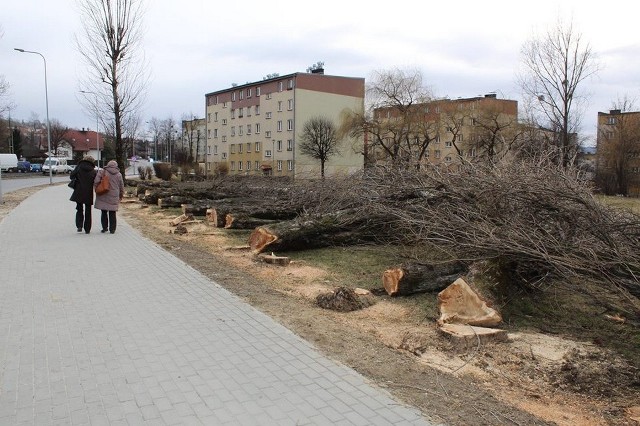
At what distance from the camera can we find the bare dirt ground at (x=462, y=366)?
3.43 m

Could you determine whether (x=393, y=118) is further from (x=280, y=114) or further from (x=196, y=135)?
(x=196, y=135)

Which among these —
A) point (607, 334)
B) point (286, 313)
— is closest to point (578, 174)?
point (607, 334)

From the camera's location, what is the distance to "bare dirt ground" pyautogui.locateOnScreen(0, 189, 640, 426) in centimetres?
343

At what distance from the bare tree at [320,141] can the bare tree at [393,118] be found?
10705 millimetres

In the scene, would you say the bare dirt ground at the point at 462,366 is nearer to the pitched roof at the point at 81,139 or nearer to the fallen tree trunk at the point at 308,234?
the fallen tree trunk at the point at 308,234

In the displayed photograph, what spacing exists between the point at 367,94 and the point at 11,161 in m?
42.8

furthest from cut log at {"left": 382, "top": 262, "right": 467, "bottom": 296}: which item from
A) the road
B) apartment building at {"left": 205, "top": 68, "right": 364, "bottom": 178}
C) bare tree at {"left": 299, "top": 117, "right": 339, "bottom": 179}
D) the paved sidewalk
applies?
bare tree at {"left": 299, "top": 117, "right": 339, "bottom": 179}

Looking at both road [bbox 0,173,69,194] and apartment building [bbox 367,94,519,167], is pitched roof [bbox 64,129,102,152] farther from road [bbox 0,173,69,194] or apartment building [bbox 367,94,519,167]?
apartment building [bbox 367,94,519,167]

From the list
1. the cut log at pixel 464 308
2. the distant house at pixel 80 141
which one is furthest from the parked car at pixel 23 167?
the cut log at pixel 464 308

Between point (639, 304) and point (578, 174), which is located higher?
point (578, 174)

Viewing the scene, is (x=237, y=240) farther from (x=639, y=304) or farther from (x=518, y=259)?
(x=639, y=304)

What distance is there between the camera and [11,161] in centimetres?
5975

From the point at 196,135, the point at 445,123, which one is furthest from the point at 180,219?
the point at 196,135

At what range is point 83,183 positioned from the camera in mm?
10930
